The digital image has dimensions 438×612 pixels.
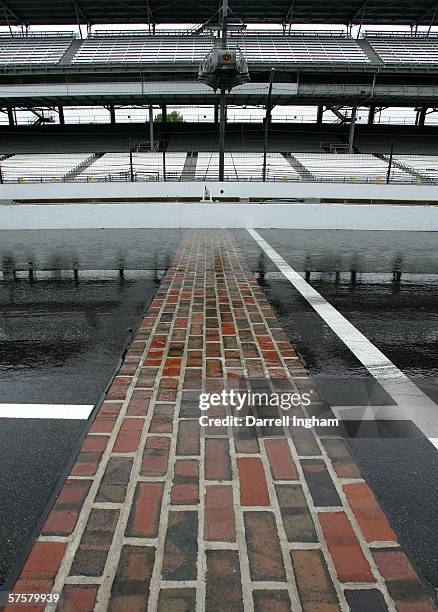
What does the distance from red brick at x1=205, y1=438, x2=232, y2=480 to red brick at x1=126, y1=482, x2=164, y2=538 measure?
0.89 ft

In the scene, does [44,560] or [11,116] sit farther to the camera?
[11,116]

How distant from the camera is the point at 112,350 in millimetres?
3605

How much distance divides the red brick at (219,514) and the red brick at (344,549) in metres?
0.42

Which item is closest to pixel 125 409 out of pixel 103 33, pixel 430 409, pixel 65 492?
pixel 65 492

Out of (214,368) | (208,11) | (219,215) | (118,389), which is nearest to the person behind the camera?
(118,389)

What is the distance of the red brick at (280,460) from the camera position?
2.04m

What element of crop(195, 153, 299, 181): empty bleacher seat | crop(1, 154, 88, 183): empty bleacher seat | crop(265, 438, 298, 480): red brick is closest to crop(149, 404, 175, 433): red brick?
crop(265, 438, 298, 480): red brick

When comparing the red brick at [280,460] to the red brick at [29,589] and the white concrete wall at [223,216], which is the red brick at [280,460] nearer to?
the red brick at [29,589]

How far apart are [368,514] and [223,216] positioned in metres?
10.8

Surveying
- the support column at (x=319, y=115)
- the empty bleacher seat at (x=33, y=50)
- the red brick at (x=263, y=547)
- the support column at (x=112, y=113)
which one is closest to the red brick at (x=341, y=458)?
the red brick at (x=263, y=547)

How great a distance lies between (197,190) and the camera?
13.8 metres

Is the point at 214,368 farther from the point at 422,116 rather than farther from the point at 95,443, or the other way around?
the point at 422,116

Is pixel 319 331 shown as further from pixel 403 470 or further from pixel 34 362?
pixel 34 362

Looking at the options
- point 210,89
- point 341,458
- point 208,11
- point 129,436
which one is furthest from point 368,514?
point 208,11
